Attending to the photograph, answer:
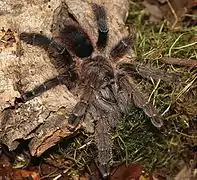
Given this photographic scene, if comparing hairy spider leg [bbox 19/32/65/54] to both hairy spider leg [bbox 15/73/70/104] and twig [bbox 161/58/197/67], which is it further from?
twig [bbox 161/58/197/67]

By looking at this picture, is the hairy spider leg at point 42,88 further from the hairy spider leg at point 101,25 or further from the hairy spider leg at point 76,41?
the hairy spider leg at point 101,25

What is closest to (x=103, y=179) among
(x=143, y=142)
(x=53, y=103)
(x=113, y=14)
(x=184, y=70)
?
(x=143, y=142)

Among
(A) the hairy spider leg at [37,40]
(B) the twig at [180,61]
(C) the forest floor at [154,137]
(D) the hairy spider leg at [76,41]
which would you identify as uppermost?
(A) the hairy spider leg at [37,40]

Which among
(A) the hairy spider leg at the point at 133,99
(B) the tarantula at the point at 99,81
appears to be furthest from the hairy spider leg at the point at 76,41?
(A) the hairy spider leg at the point at 133,99

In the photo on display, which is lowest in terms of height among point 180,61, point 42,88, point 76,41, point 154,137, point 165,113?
point 154,137

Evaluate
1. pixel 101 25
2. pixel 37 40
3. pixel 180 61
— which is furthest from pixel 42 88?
pixel 180 61

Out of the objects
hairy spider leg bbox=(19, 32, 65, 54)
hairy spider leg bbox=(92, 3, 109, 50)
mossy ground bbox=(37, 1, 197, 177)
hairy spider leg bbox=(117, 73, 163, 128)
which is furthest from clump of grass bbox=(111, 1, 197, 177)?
hairy spider leg bbox=(19, 32, 65, 54)

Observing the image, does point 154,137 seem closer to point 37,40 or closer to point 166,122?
point 166,122

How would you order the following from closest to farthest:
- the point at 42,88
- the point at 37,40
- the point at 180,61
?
the point at 42,88
the point at 37,40
the point at 180,61
